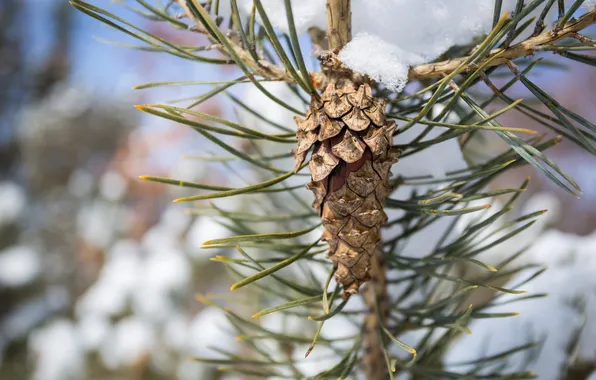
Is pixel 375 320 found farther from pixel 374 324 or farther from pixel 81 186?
pixel 81 186

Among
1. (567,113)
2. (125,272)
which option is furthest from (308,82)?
(125,272)

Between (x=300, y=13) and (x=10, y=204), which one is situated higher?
(x=300, y=13)

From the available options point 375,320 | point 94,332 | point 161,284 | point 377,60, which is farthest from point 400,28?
point 94,332

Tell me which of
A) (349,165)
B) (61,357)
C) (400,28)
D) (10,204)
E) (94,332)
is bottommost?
(61,357)

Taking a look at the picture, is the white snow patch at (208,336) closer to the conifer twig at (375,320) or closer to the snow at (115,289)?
the snow at (115,289)

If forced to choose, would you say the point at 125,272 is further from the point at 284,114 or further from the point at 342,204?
the point at 342,204

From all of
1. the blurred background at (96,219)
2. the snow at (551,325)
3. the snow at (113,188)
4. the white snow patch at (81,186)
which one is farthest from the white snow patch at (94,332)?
the snow at (551,325)

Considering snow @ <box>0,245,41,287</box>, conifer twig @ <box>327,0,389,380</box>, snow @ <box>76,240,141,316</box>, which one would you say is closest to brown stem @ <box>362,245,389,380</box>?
conifer twig @ <box>327,0,389,380</box>
